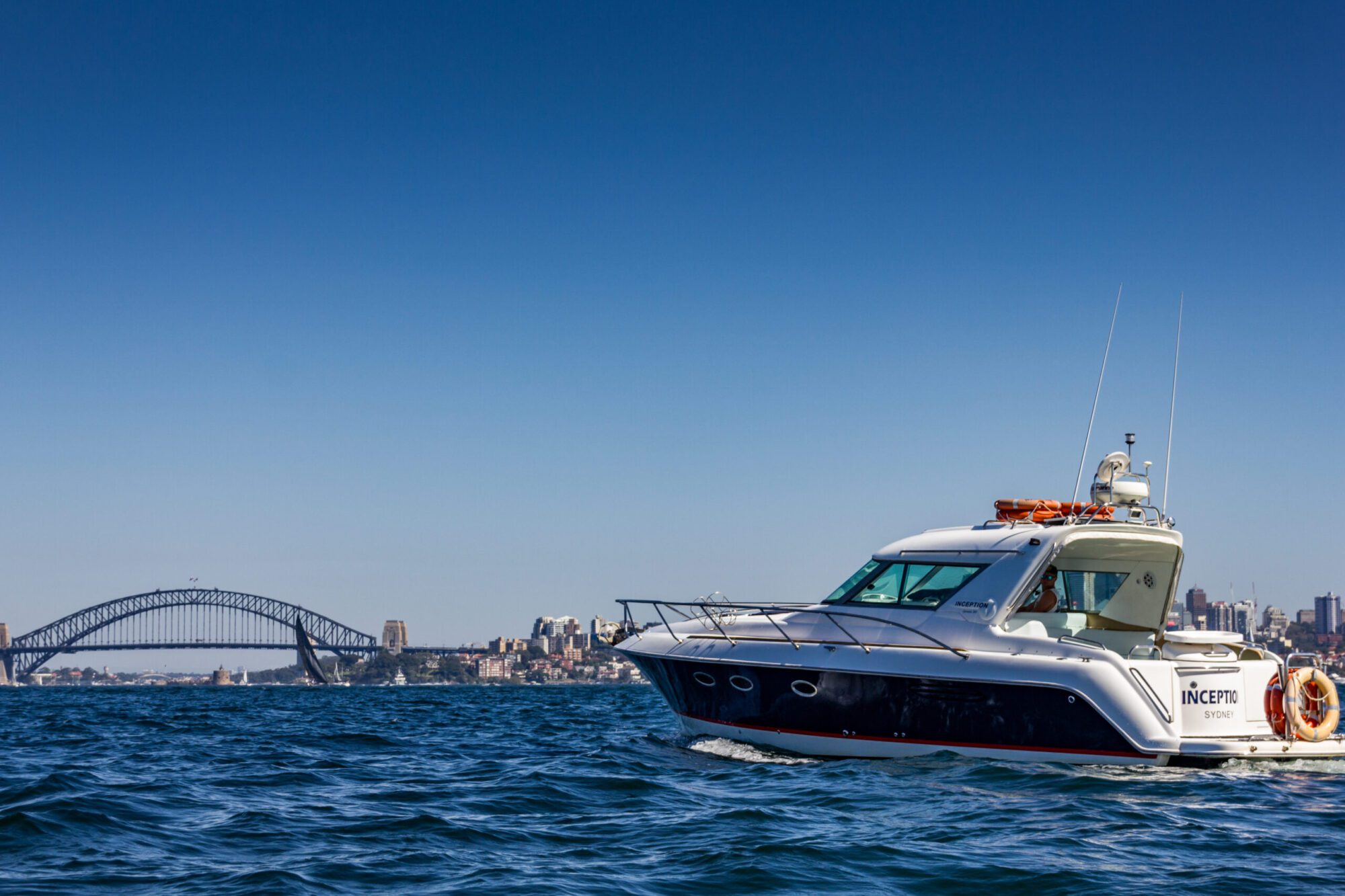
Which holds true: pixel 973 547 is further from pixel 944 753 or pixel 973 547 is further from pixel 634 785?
pixel 634 785

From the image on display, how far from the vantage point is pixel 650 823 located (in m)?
9.08

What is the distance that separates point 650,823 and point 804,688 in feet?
12.9

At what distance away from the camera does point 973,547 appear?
1298cm

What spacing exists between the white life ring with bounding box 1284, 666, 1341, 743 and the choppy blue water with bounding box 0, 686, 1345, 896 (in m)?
0.35

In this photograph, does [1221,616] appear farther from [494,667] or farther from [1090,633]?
[494,667]

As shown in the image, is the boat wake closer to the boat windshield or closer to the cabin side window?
the boat windshield

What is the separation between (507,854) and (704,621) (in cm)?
720

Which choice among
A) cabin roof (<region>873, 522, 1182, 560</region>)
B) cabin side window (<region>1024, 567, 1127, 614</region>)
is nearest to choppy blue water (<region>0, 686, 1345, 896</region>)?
cabin roof (<region>873, 522, 1182, 560</region>)

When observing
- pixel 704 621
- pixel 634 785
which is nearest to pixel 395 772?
pixel 634 785

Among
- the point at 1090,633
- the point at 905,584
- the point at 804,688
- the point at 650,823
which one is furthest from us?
the point at 1090,633

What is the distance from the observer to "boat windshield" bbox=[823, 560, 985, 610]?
1293cm

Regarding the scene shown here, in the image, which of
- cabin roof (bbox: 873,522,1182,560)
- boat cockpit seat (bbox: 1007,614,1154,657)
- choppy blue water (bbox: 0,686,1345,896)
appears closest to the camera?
choppy blue water (bbox: 0,686,1345,896)

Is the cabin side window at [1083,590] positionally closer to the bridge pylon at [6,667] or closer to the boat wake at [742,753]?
the boat wake at [742,753]

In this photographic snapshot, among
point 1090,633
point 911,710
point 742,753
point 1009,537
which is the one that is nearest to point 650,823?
point 911,710
